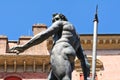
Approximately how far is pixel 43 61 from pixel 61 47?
25125 mm

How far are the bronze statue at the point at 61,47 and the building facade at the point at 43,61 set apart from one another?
2411 centimetres

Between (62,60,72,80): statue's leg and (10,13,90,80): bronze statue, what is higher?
(10,13,90,80): bronze statue

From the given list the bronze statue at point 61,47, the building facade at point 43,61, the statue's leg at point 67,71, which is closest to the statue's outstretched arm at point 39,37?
the bronze statue at point 61,47

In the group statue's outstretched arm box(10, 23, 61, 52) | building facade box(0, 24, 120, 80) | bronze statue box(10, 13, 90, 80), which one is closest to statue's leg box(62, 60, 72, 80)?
bronze statue box(10, 13, 90, 80)

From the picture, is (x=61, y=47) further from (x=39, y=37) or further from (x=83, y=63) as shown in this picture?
(x=83, y=63)

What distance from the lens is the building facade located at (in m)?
35.2

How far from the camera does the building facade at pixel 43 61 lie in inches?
1388

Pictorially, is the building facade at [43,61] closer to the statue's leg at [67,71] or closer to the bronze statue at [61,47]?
the bronze statue at [61,47]

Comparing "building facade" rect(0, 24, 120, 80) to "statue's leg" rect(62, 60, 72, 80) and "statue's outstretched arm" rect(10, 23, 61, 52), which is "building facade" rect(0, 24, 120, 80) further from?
"statue's leg" rect(62, 60, 72, 80)

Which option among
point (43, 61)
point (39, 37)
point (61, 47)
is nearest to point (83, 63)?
Result: point (61, 47)

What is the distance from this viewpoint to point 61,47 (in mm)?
10359

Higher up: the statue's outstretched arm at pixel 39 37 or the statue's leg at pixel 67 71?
the statue's outstretched arm at pixel 39 37

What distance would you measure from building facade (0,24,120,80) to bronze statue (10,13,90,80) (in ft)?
79.1

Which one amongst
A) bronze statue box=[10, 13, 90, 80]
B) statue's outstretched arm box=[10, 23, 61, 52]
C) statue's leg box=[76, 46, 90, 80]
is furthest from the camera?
statue's leg box=[76, 46, 90, 80]
